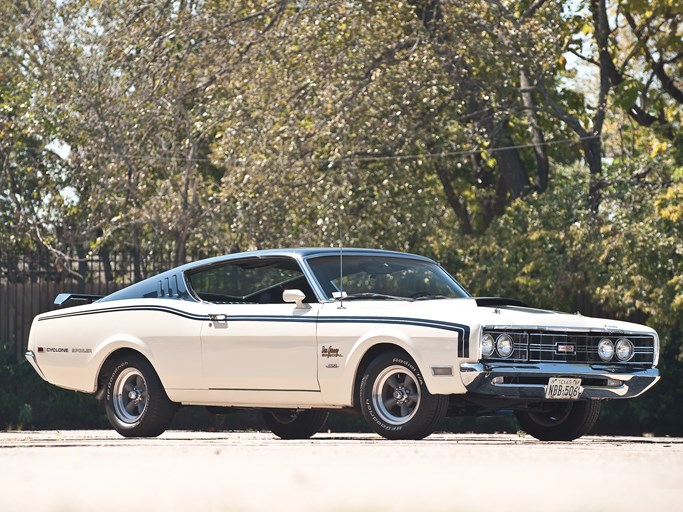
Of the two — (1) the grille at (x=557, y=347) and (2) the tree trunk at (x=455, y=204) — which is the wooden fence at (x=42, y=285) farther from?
(1) the grille at (x=557, y=347)

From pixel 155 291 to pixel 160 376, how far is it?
3.13 ft

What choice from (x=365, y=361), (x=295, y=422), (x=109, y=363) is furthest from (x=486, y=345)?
(x=109, y=363)

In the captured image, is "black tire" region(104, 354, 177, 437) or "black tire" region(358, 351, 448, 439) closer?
"black tire" region(358, 351, 448, 439)

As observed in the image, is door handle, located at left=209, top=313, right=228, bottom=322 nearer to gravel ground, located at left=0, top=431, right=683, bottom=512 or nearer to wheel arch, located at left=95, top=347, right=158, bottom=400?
wheel arch, located at left=95, top=347, right=158, bottom=400

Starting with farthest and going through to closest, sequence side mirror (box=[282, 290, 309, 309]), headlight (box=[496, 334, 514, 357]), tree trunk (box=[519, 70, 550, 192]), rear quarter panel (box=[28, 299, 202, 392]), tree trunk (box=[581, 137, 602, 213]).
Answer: tree trunk (box=[519, 70, 550, 192])
tree trunk (box=[581, 137, 602, 213])
rear quarter panel (box=[28, 299, 202, 392])
side mirror (box=[282, 290, 309, 309])
headlight (box=[496, 334, 514, 357])

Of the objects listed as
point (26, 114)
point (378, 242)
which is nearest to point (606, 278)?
point (378, 242)

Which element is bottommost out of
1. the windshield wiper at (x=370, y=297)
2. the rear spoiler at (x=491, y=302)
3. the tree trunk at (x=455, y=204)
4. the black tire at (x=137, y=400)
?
the black tire at (x=137, y=400)

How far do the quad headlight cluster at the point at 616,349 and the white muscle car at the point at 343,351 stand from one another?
1 centimetres

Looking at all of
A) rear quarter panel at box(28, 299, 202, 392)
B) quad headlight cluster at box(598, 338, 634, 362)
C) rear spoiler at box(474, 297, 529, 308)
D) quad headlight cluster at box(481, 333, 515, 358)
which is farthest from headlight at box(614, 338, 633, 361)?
rear quarter panel at box(28, 299, 202, 392)

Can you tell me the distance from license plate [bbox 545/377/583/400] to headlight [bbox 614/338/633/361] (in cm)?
63

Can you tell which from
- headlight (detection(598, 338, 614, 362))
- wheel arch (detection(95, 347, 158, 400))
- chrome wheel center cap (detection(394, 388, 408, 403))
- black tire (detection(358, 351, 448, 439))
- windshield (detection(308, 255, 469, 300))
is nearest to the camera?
black tire (detection(358, 351, 448, 439))

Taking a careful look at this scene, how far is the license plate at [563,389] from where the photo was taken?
39.5 feet

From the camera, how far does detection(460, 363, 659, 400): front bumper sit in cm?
1167

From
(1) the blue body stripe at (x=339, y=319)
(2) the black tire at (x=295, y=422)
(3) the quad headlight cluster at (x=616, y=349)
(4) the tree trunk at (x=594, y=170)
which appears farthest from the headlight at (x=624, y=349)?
(4) the tree trunk at (x=594, y=170)
